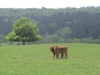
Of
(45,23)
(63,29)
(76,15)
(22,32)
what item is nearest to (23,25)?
(22,32)

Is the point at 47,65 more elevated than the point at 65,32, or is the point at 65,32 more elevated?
the point at 47,65

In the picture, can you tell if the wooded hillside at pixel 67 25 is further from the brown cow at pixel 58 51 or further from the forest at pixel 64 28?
the brown cow at pixel 58 51

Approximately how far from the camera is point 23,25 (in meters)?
71.3

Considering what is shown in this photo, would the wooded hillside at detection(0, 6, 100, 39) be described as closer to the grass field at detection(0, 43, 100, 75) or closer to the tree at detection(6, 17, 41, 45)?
the tree at detection(6, 17, 41, 45)

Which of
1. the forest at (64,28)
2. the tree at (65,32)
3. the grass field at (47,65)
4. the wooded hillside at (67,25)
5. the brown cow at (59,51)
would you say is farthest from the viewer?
the tree at (65,32)

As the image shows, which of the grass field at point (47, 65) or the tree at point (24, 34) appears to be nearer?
the grass field at point (47, 65)

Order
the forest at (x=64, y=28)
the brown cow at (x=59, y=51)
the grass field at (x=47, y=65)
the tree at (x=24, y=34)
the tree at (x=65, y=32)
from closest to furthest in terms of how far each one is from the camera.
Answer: the grass field at (x=47, y=65), the brown cow at (x=59, y=51), the tree at (x=24, y=34), the forest at (x=64, y=28), the tree at (x=65, y=32)

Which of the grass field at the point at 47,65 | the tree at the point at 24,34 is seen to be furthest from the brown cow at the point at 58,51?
the tree at the point at 24,34

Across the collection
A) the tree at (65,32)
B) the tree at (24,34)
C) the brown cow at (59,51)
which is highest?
the brown cow at (59,51)

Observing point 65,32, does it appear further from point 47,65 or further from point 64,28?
point 47,65

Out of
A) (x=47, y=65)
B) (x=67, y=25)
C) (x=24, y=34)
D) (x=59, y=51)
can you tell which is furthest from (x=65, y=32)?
(x=47, y=65)

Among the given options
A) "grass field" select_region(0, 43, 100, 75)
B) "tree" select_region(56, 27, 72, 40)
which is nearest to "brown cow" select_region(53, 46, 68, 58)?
"grass field" select_region(0, 43, 100, 75)

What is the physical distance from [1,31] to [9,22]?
1323 centimetres

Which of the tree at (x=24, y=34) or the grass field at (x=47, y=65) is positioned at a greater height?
the grass field at (x=47, y=65)
